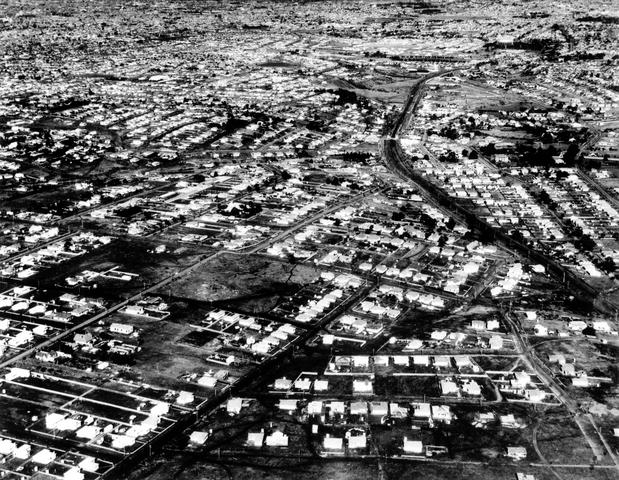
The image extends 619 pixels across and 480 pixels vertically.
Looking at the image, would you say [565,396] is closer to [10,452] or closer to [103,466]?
[103,466]

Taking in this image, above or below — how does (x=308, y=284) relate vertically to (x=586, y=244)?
above

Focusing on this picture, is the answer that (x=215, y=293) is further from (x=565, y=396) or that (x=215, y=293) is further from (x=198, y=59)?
(x=198, y=59)

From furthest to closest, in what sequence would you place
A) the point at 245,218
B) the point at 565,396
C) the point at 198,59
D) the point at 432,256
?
the point at 198,59 < the point at 245,218 < the point at 432,256 < the point at 565,396

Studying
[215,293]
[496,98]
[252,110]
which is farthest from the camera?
[496,98]

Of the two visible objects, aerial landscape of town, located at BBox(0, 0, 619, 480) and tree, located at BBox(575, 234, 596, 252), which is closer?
aerial landscape of town, located at BBox(0, 0, 619, 480)

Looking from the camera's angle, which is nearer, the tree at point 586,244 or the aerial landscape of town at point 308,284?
the aerial landscape of town at point 308,284

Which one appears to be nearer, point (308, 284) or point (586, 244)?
point (308, 284)

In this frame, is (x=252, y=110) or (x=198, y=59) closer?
(x=252, y=110)

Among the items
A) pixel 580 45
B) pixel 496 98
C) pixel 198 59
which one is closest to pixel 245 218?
pixel 496 98
